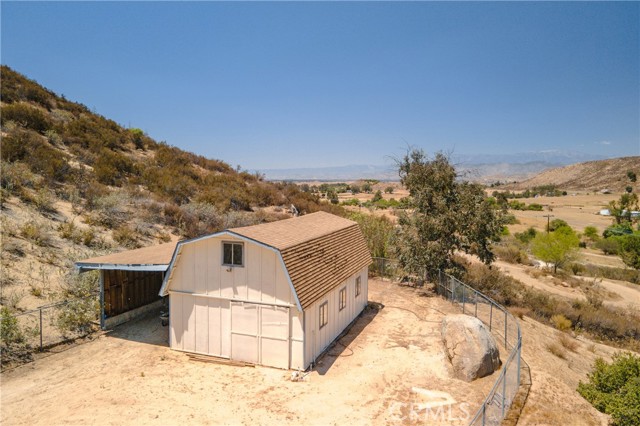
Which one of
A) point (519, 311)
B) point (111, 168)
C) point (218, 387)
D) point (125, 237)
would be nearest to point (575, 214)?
point (519, 311)

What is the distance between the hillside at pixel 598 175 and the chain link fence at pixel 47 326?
12393 cm

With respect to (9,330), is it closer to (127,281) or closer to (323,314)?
(127,281)

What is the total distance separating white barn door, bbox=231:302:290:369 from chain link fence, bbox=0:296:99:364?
21.1ft

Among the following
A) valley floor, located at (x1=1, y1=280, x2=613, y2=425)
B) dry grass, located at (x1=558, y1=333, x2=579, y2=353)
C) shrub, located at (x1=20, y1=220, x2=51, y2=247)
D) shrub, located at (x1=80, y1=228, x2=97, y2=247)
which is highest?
shrub, located at (x1=20, y1=220, x2=51, y2=247)

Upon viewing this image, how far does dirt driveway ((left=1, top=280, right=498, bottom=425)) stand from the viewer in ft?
32.2

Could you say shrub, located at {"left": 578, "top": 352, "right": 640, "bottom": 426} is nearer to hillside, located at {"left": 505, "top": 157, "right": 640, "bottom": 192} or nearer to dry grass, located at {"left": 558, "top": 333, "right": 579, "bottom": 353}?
dry grass, located at {"left": 558, "top": 333, "right": 579, "bottom": 353}

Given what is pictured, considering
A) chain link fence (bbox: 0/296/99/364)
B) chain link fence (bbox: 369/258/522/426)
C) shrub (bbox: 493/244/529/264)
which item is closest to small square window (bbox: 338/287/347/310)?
chain link fence (bbox: 369/258/522/426)

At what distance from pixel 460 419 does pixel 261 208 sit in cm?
2919

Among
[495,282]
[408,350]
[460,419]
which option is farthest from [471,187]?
[460,419]

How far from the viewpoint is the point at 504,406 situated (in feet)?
32.4

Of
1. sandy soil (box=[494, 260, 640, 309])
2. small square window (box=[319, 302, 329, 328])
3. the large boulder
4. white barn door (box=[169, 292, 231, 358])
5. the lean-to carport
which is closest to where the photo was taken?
the large boulder

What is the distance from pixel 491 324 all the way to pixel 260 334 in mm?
10196

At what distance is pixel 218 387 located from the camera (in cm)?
1135

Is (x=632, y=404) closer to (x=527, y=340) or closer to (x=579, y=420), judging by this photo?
(x=579, y=420)
